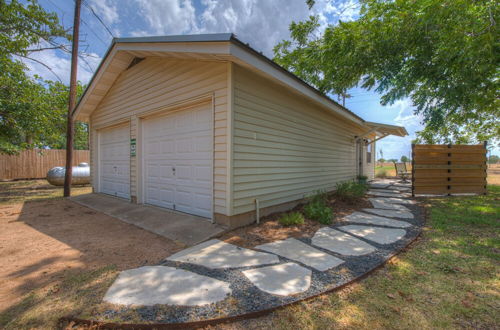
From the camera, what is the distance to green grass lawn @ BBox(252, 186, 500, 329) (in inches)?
62.9

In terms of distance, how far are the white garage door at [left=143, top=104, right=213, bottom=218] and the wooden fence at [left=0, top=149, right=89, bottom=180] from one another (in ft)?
36.2

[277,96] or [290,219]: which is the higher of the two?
[277,96]

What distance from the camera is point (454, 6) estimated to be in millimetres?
3541

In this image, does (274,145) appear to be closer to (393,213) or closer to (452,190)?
(393,213)

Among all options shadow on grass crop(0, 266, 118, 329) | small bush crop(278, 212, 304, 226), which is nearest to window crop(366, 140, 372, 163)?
small bush crop(278, 212, 304, 226)

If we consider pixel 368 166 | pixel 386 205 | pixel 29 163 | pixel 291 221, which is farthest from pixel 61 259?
pixel 29 163

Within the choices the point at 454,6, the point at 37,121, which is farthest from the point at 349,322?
the point at 37,121

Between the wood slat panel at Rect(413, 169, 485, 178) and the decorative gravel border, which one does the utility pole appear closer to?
the decorative gravel border

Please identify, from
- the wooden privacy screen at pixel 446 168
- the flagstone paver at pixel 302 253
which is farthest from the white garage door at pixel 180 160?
the wooden privacy screen at pixel 446 168

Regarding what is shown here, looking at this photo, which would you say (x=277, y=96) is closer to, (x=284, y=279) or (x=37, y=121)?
(x=284, y=279)

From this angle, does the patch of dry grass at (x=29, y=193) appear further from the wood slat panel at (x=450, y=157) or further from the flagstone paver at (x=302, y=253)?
the wood slat panel at (x=450, y=157)

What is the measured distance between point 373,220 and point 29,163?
18513 mm

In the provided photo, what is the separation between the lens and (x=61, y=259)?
2.72m

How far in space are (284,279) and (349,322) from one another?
674 mm
